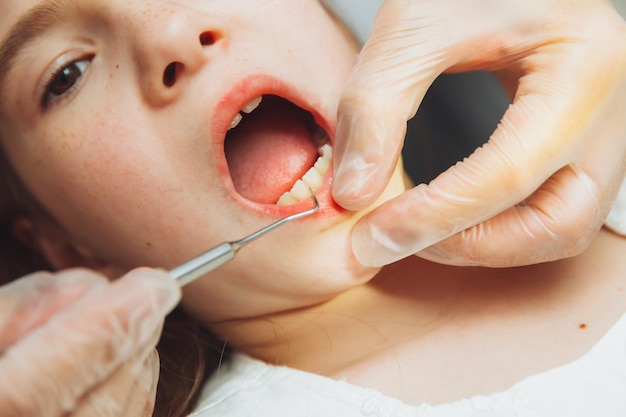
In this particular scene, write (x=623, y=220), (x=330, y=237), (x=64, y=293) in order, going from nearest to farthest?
(x=64, y=293) → (x=330, y=237) → (x=623, y=220)

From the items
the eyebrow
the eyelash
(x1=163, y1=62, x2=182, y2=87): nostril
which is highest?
the eyebrow

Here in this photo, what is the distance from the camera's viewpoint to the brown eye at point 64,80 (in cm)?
103

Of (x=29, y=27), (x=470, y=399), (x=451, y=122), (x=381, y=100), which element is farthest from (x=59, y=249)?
(x=451, y=122)

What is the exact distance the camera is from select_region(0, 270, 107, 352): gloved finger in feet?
2.32

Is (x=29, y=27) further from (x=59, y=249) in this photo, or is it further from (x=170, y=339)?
(x=170, y=339)

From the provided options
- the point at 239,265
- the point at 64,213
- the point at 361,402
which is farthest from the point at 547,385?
the point at 64,213

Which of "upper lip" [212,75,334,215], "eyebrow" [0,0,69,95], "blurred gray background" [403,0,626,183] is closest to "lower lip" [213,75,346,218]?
"upper lip" [212,75,334,215]

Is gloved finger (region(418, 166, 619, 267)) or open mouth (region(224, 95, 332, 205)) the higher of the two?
open mouth (region(224, 95, 332, 205))

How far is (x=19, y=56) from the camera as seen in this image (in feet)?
3.33

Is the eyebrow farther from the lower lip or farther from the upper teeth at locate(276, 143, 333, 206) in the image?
the upper teeth at locate(276, 143, 333, 206)

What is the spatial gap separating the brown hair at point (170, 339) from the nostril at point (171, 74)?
1.57 ft

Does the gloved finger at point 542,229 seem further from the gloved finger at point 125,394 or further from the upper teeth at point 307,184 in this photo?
the gloved finger at point 125,394

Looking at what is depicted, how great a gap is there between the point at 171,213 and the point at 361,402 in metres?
0.46

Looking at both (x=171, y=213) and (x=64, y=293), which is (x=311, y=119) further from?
(x=64, y=293)
